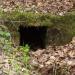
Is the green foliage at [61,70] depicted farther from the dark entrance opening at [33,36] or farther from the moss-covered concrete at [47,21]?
the dark entrance opening at [33,36]

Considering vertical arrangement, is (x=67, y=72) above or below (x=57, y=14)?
below

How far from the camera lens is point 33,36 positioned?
31.4 feet

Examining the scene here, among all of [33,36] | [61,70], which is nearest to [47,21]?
[33,36]

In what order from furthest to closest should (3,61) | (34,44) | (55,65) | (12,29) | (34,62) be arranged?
1. (34,44)
2. (12,29)
3. (34,62)
4. (55,65)
5. (3,61)

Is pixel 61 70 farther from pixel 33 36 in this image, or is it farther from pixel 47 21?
pixel 33 36

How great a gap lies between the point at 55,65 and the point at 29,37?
249 centimetres

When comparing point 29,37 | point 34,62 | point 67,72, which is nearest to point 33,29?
point 29,37

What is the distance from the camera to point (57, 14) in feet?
30.4

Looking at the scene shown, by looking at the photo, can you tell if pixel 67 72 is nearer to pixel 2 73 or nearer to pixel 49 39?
pixel 2 73

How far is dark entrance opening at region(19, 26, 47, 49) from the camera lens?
29.9ft

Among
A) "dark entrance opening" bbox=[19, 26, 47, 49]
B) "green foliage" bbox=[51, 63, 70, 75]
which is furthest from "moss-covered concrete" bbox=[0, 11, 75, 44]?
"green foliage" bbox=[51, 63, 70, 75]

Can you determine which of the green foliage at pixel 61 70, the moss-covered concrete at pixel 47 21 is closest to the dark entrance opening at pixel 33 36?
the moss-covered concrete at pixel 47 21

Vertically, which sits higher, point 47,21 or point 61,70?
point 47,21

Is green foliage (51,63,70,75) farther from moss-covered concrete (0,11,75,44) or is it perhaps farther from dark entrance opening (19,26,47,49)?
dark entrance opening (19,26,47,49)
